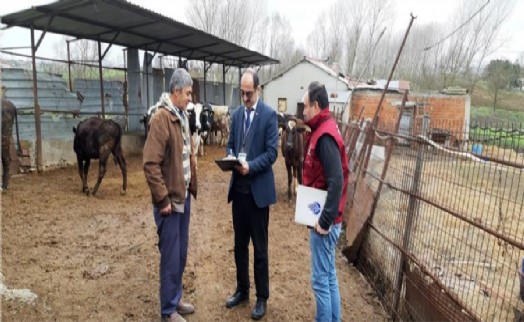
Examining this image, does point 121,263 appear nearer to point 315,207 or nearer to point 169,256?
point 169,256

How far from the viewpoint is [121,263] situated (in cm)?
437

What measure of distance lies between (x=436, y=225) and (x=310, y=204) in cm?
127

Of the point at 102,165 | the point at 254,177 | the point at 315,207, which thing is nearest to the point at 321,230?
the point at 315,207

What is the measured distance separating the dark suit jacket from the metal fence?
1.19 meters

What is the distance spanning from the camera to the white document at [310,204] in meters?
2.75

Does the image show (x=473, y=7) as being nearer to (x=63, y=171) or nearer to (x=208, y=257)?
(x=208, y=257)

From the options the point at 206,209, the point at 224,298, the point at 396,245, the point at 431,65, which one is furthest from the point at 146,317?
the point at 431,65

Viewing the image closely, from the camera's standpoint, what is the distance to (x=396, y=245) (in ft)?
11.7

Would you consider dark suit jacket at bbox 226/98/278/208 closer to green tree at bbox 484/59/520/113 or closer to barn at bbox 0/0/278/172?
barn at bbox 0/0/278/172

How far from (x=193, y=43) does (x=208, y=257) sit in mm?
10201

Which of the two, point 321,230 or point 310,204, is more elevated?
point 310,204

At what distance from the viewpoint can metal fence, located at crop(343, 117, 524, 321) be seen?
103 inches

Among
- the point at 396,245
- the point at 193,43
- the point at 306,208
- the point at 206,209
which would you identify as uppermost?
the point at 193,43

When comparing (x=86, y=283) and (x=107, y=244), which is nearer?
(x=86, y=283)
